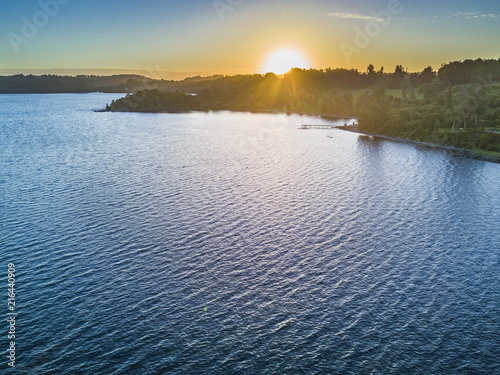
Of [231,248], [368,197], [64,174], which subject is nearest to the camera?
[231,248]

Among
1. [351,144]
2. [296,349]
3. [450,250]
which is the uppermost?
[351,144]

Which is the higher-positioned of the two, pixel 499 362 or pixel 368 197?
pixel 368 197

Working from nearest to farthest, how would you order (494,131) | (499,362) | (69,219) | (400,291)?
1. (499,362)
2. (400,291)
3. (69,219)
4. (494,131)

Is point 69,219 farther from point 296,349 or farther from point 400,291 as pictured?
point 400,291

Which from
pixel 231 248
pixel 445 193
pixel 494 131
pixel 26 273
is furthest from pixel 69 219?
pixel 494 131

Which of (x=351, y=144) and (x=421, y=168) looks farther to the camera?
(x=351, y=144)

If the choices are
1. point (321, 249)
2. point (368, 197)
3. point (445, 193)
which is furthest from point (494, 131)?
point (321, 249)
